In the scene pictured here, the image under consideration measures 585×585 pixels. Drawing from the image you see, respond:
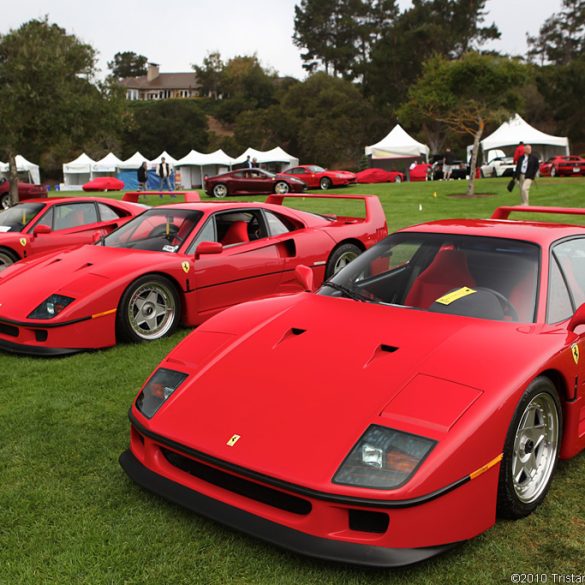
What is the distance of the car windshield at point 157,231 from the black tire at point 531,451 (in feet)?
13.0

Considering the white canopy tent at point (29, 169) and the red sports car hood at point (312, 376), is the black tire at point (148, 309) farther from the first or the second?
the white canopy tent at point (29, 169)

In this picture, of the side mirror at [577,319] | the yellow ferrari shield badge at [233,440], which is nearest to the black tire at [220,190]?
the side mirror at [577,319]

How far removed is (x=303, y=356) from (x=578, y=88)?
6377 cm

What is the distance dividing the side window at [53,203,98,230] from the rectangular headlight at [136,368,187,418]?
21.1 feet

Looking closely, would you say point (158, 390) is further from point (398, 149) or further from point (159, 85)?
point (159, 85)

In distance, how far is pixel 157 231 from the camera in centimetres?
633

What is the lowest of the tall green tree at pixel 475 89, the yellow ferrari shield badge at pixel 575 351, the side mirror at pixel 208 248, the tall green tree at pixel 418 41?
the yellow ferrari shield badge at pixel 575 351

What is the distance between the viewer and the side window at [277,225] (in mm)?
6727

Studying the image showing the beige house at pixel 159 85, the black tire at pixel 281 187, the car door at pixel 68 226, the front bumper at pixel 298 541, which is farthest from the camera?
the beige house at pixel 159 85

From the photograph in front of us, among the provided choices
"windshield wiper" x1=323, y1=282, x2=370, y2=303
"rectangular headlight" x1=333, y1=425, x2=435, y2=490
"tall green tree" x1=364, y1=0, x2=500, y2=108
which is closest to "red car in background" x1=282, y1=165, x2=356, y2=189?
"windshield wiper" x1=323, y1=282, x2=370, y2=303

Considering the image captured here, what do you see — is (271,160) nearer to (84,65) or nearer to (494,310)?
(84,65)

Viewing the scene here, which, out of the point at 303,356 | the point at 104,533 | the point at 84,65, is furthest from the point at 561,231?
the point at 84,65

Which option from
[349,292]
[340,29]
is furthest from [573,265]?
[340,29]

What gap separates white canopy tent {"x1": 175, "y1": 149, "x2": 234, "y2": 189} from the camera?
41812 millimetres
